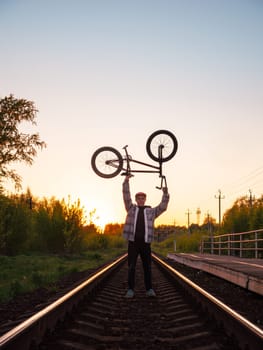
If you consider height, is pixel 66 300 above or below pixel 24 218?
below

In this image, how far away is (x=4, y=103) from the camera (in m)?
22.9

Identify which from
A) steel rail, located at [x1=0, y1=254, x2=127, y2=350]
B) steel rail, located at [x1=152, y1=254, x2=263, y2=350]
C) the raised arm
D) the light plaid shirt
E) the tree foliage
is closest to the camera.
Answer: steel rail, located at [x1=0, y1=254, x2=127, y2=350]

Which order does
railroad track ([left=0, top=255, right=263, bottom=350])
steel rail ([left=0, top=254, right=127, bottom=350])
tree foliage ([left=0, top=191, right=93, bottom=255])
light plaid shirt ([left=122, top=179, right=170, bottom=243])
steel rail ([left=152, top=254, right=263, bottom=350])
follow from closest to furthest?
1. steel rail ([left=0, top=254, right=127, bottom=350])
2. steel rail ([left=152, top=254, right=263, bottom=350])
3. railroad track ([left=0, top=255, right=263, bottom=350])
4. light plaid shirt ([left=122, top=179, right=170, bottom=243])
5. tree foliage ([left=0, top=191, right=93, bottom=255])

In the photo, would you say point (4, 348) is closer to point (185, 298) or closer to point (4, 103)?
point (185, 298)

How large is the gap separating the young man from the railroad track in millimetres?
837

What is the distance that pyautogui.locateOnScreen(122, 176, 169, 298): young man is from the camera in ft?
22.5

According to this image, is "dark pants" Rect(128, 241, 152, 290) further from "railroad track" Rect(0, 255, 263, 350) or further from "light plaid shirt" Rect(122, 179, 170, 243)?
"railroad track" Rect(0, 255, 263, 350)

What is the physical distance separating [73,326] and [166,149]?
12053mm

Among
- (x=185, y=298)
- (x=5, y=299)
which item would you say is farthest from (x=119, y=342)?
(x=5, y=299)

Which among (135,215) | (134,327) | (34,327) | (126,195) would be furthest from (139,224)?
(34,327)

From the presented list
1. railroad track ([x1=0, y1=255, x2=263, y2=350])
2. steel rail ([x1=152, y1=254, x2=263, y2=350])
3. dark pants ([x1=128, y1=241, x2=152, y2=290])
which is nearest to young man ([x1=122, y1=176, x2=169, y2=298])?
dark pants ([x1=128, y1=241, x2=152, y2=290])

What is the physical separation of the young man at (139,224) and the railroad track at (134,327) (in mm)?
837

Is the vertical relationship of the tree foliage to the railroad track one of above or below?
above

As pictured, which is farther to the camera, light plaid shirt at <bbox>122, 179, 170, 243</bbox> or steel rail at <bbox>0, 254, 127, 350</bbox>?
light plaid shirt at <bbox>122, 179, 170, 243</bbox>
